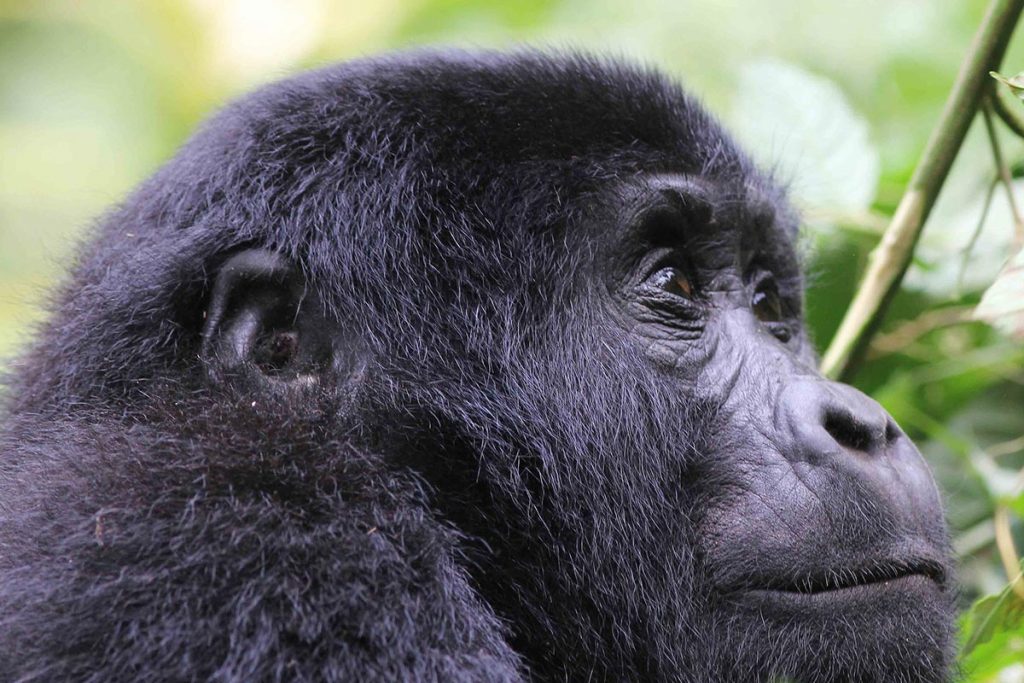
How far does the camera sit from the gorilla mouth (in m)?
2.75

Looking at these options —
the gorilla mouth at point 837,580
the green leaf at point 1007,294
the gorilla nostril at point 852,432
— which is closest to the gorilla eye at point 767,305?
the gorilla nostril at point 852,432

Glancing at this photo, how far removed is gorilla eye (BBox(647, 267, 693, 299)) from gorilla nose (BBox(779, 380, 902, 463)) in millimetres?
453

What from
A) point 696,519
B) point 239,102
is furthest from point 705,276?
point 239,102

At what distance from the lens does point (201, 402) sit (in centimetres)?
274

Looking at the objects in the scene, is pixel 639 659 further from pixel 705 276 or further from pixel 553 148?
pixel 553 148

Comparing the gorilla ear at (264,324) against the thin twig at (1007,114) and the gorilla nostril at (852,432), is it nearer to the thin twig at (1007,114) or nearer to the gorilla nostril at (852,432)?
the gorilla nostril at (852,432)

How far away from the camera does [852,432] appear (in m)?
2.90

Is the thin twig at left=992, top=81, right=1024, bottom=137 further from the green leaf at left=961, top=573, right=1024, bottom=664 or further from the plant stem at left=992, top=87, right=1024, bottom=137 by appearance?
the green leaf at left=961, top=573, right=1024, bottom=664

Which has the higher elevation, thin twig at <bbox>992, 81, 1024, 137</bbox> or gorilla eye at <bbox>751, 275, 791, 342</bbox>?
thin twig at <bbox>992, 81, 1024, 137</bbox>

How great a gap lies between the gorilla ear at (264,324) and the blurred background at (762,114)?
3.39 ft

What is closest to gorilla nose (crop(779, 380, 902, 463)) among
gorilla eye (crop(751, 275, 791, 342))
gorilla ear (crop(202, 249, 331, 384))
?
gorilla eye (crop(751, 275, 791, 342))

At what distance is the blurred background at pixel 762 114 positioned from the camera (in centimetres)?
421

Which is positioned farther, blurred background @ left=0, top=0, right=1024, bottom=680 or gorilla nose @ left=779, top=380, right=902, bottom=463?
blurred background @ left=0, top=0, right=1024, bottom=680

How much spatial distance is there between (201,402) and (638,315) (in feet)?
3.78
